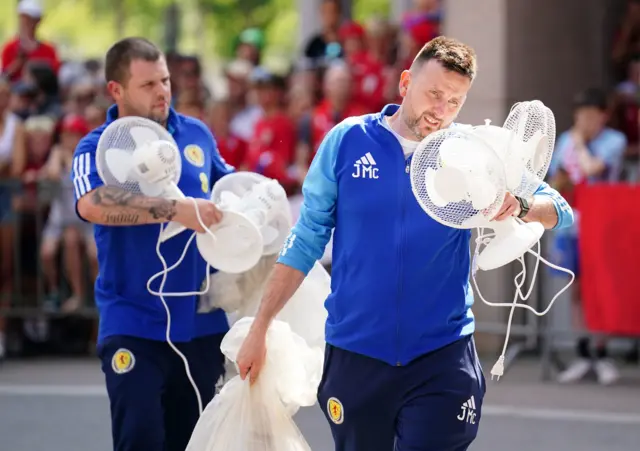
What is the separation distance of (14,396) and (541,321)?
4.31m

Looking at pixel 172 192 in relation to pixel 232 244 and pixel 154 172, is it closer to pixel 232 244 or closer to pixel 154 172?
pixel 154 172

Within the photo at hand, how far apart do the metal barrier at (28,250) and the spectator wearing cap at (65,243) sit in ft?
0.20

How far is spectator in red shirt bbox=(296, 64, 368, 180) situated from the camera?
12.0 metres

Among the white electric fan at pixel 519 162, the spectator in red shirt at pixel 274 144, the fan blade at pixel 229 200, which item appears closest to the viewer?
the white electric fan at pixel 519 162

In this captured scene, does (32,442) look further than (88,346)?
No

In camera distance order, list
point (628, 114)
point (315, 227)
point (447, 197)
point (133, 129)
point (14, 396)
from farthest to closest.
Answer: point (628, 114) → point (14, 396) → point (133, 129) → point (315, 227) → point (447, 197)

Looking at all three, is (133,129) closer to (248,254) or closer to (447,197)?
(248,254)

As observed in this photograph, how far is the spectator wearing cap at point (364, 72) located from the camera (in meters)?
12.5

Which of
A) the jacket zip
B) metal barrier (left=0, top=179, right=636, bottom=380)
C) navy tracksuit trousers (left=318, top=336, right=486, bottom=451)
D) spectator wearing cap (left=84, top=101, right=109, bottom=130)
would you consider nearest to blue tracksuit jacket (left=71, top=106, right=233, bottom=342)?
navy tracksuit trousers (left=318, top=336, right=486, bottom=451)

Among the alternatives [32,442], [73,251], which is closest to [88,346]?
[73,251]

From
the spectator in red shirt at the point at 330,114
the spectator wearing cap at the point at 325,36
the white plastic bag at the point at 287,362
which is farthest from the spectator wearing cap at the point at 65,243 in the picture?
the white plastic bag at the point at 287,362

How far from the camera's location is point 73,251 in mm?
12492

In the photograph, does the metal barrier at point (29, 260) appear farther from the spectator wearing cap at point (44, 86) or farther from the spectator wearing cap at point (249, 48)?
the spectator wearing cap at point (249, 48)

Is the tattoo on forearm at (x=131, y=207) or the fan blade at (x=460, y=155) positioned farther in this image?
the tattoo on forearm at (x=131, y=207)
